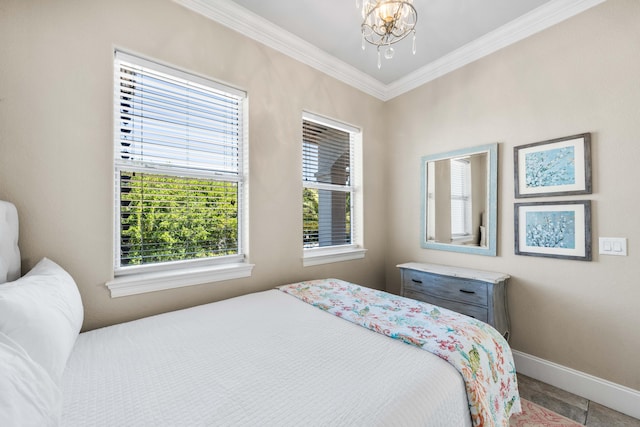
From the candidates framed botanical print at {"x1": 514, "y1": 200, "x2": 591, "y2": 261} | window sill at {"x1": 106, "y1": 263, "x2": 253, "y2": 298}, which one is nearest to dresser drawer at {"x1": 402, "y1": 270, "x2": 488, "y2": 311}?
framed botanical print at {"x1": 514, "y1": 200, "x2": 591, "y2": 261}

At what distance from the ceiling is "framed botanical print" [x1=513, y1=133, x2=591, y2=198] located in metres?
0.94

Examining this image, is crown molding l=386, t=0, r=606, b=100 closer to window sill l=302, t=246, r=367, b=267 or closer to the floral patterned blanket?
window sill l=302, t=246, r=367, b=267

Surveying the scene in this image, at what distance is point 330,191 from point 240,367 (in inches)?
81.9

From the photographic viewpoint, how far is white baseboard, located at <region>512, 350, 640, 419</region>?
1770 mm

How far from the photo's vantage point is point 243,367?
1069 millimetres

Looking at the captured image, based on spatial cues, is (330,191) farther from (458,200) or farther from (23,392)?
(23,392)

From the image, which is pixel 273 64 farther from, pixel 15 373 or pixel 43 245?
pixel 15 373

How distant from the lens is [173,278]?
180 cm

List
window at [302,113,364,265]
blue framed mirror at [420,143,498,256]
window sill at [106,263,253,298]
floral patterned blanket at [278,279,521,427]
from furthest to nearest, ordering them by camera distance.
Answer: window at [302,113,364,265], blue framed mirror at [420,143,498,256], window sill at [106,263,253,298], floral patterned blanket at [278,279,521,427]

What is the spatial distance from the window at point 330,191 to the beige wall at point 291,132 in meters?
0.15

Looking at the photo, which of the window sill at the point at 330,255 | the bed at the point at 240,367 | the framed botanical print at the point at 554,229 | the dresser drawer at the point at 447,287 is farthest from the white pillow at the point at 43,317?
the framed botanical print at the point at 554,229

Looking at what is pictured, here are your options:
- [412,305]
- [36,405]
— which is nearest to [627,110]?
[412,305]

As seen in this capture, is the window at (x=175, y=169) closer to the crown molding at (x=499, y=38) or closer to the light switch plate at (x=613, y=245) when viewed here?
the crown molding at (x=499, y=38)

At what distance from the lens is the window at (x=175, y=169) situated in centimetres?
172
